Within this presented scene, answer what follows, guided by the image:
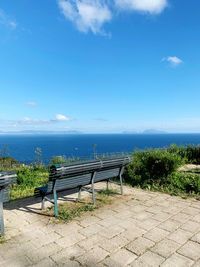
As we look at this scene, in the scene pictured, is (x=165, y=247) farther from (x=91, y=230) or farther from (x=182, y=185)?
(x=182, y=185)

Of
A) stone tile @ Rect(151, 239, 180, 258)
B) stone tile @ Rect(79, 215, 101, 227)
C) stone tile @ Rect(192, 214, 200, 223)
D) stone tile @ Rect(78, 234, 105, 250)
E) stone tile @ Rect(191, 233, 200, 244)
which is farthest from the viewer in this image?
stone tile @ Rect(192, 214, 200, 223)

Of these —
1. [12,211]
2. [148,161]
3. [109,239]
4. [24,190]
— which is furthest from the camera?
[148,161]

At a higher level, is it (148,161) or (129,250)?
(148,161)

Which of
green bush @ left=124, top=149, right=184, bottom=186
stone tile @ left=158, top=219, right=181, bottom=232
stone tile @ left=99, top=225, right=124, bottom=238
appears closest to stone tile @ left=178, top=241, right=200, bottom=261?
stone tile @ left=158, top=219, right=181, bottom=232

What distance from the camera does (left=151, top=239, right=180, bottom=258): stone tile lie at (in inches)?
109

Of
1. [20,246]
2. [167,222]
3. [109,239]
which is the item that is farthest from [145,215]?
[20,246]

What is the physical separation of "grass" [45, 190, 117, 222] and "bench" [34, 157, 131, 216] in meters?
0.22

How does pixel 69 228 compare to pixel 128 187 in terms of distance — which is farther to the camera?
pixel 128 187

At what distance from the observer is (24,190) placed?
6246 mm

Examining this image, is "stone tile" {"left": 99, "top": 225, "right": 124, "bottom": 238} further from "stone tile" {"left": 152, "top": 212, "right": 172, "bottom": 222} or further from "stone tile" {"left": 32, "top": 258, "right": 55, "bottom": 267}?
"stone tile" {"left": 32, "top": 258, "right": 55, "bottom": 267}

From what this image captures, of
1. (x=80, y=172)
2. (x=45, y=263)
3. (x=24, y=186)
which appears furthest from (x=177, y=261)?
(x=24, y=186)

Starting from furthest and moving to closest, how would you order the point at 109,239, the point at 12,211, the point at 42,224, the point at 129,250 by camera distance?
the point at 12,211 < the point at 42,224 < the point at 109,239 < the point at 129,250

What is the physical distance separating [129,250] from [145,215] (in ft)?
4.49

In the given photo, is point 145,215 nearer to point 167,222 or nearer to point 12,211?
point 167,222
